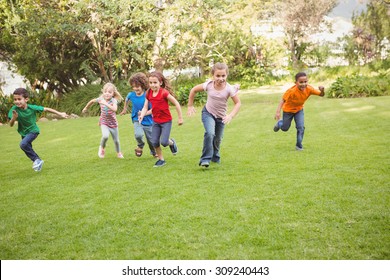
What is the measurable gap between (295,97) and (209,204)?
3.70 m

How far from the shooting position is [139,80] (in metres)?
7.34

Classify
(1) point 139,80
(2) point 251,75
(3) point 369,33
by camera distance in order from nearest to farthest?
(1) point 139,80 → (2) point 251,75 → (3) point 369,33

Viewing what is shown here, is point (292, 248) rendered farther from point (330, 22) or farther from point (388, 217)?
point (330, 22)

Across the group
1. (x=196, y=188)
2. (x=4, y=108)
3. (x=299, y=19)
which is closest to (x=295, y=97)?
(x=196, y=188)

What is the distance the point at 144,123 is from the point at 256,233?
13.6ft

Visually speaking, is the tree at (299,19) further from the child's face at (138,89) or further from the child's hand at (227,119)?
the child's hand at (227,119)

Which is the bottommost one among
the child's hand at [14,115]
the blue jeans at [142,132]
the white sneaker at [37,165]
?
the white sneaker at [37,165]

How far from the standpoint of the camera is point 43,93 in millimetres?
20172

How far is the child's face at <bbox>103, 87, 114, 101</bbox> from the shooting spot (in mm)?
7559

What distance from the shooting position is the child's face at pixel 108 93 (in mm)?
7559

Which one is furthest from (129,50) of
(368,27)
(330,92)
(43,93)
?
(368,27)

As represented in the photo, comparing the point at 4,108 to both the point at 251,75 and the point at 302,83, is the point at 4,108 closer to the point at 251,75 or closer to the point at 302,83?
the point at 302,83

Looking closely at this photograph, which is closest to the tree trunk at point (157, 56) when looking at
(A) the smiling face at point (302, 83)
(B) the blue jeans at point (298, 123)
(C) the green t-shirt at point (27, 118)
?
(B) the blue jeans at point (298, 123)

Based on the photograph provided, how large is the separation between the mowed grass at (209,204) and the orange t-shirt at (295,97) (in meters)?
0.74
